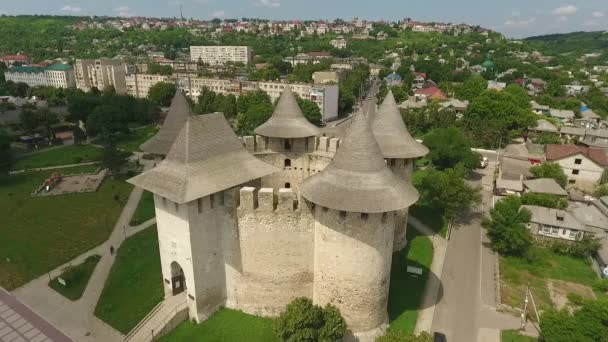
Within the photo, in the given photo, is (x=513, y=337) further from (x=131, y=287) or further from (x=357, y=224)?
(x=131, y=287)

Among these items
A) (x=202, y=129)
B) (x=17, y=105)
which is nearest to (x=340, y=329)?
(x=202, y=129)

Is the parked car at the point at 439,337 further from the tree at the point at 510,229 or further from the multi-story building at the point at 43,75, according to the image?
the multi-story building at the point at 43,75

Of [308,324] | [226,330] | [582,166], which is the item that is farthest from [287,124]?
[582,166]

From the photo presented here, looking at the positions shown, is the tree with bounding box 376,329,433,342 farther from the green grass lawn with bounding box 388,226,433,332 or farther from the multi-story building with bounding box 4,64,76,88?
the multi-story building with bounding box 4,64,76,88

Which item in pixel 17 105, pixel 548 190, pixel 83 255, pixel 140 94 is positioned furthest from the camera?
pixel 140 94

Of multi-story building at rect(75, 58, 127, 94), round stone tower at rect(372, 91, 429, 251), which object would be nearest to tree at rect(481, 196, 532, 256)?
round stone tower at rect(372, 91, 429, 251)

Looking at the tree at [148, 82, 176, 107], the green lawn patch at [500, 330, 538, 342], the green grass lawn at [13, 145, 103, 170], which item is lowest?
the green lawn patch at [500, 330, 538, 342]

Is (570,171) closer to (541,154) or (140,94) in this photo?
(541,154)
